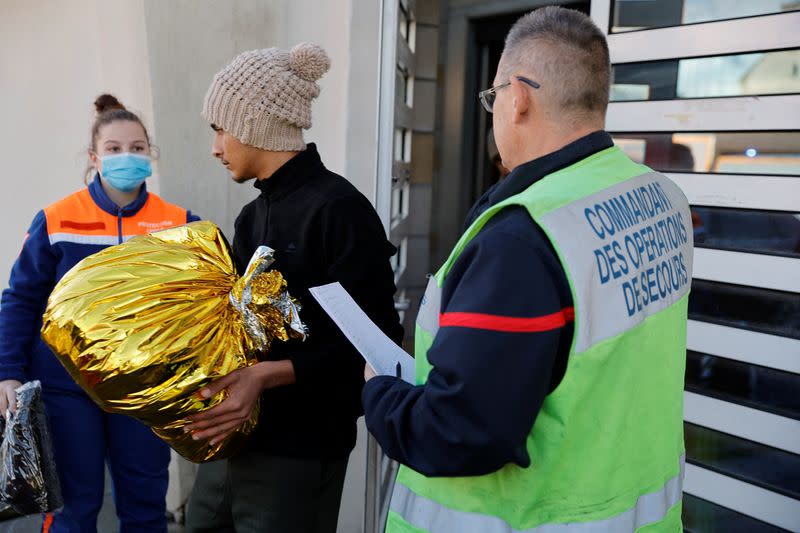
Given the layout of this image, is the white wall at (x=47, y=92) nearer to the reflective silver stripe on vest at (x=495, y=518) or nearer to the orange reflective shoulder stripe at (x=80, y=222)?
the orange reflective shoulder stripe at (x=80, y=222)

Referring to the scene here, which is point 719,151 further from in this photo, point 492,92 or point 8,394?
point 8,394

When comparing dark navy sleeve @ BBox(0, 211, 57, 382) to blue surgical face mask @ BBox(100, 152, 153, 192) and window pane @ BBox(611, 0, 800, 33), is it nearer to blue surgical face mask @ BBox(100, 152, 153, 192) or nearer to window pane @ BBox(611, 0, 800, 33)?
blue surgical face mask @ BBox(100, 152, 153, 192)

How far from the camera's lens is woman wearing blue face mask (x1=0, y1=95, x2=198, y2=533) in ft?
7.68

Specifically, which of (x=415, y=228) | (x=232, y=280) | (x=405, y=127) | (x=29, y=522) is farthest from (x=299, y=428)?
(x=415, y=228)

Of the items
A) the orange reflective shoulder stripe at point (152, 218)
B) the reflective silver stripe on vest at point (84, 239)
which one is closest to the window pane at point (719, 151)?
the orange reflective shoulder stripe at point (152, 218)

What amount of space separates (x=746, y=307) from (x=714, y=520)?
0.82 m

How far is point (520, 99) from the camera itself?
1205mm

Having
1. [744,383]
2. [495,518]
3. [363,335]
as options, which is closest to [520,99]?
[363,335]

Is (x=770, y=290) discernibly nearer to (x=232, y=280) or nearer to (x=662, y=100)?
(x=662, y=100)

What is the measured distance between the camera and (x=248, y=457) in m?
1.80

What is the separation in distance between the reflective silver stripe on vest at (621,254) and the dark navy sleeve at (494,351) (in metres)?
0.03

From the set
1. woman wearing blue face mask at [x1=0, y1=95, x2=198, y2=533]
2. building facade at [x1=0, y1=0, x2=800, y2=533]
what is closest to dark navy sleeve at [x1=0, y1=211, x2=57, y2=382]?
woman wearing blue face mask at [x1=0, y1=95, x2=198, y2=533]

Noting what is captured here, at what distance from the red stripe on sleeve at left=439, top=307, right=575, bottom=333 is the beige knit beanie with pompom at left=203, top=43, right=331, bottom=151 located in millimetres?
1045

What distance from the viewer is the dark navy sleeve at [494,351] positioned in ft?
3.29
